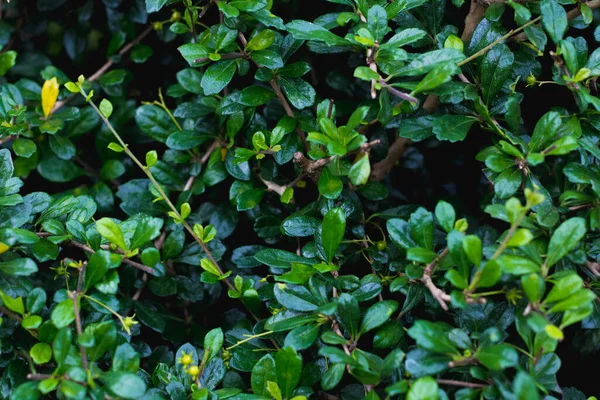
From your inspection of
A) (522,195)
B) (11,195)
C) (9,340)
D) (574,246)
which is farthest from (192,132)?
(574,246)

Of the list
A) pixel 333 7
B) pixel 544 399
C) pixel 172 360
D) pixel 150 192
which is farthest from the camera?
pixel 333 7

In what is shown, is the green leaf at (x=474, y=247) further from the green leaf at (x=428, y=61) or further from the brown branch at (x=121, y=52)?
the brown branch at (x=121, y=52)

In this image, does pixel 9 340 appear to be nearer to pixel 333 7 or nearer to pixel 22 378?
pixel 22 378

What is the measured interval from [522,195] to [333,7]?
73 cm

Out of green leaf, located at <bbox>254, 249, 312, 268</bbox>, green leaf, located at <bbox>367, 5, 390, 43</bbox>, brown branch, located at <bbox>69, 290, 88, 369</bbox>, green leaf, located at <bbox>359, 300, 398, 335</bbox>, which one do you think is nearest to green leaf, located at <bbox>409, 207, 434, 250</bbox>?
green leaf, located at <bbox>359, 300, 398, 335</bbox>

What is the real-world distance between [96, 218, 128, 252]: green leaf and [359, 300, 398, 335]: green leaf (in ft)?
1.47

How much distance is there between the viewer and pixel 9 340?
1237mm

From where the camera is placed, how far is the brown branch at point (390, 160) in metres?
1.59

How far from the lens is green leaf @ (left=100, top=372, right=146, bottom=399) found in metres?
1.04

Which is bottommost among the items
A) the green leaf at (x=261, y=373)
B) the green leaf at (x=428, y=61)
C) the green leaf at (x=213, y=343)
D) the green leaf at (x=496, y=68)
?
the green leaf at (x=261, y=373)

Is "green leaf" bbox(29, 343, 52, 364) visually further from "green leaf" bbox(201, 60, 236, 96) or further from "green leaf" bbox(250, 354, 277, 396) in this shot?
"green leaf" bbox(201, 60, 236, 96)

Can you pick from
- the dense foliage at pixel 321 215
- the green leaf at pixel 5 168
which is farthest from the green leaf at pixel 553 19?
the green leaf at pixel 5 168

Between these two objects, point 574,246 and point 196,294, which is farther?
point 196,294

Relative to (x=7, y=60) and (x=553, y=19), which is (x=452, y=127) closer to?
(x=553, y=19)
